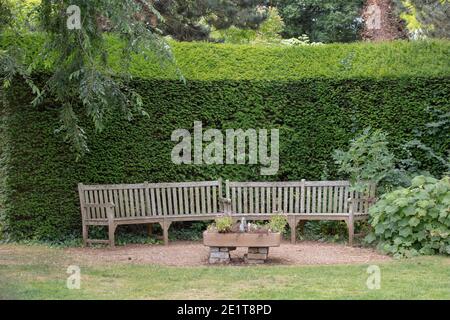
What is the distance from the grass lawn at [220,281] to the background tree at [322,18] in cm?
1992

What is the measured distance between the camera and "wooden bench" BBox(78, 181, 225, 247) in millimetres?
10227

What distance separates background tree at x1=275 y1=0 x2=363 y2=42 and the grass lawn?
1992 centimetres

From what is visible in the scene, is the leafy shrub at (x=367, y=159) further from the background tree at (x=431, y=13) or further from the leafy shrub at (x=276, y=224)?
the background tree at (x=431, y=13)

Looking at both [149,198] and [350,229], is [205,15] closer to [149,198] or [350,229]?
[149,198]

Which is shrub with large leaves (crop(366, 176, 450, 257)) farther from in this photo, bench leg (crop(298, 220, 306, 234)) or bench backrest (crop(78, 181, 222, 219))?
bench backrest (crop(78, 181, 222, 219))

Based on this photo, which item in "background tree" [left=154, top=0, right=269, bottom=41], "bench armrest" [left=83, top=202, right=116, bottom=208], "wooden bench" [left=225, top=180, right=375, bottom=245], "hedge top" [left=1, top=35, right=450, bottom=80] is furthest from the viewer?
"background tree" [left=154, top=0, right=269, bottom=41]

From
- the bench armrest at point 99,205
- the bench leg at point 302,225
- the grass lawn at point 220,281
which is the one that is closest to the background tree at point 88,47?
the bench armrest at point 99,205

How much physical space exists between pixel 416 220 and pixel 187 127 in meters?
4.33

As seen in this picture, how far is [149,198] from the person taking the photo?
10602 mm

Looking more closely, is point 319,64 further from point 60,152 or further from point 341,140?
point 60,152

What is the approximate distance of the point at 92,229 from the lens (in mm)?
10828

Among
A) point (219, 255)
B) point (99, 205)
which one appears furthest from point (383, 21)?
point (219, 255)

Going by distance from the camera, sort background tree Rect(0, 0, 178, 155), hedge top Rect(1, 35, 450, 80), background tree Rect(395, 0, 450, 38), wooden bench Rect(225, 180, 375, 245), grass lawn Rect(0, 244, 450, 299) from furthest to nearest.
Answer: background tree Rect(395, 0, 450, 38) < hedge top Rect(1, 35, 450, 80) < wooden bench Rect(225, 180, 375, 245) < background tree Rect(0, 0, 178, 155) < grass lawn Rect(0, 244, 450, 299)

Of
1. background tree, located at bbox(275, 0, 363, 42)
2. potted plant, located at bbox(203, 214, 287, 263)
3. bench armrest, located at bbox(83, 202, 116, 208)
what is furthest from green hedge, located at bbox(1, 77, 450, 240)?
background tree, located at bbox(275, 0, 363, 42)
